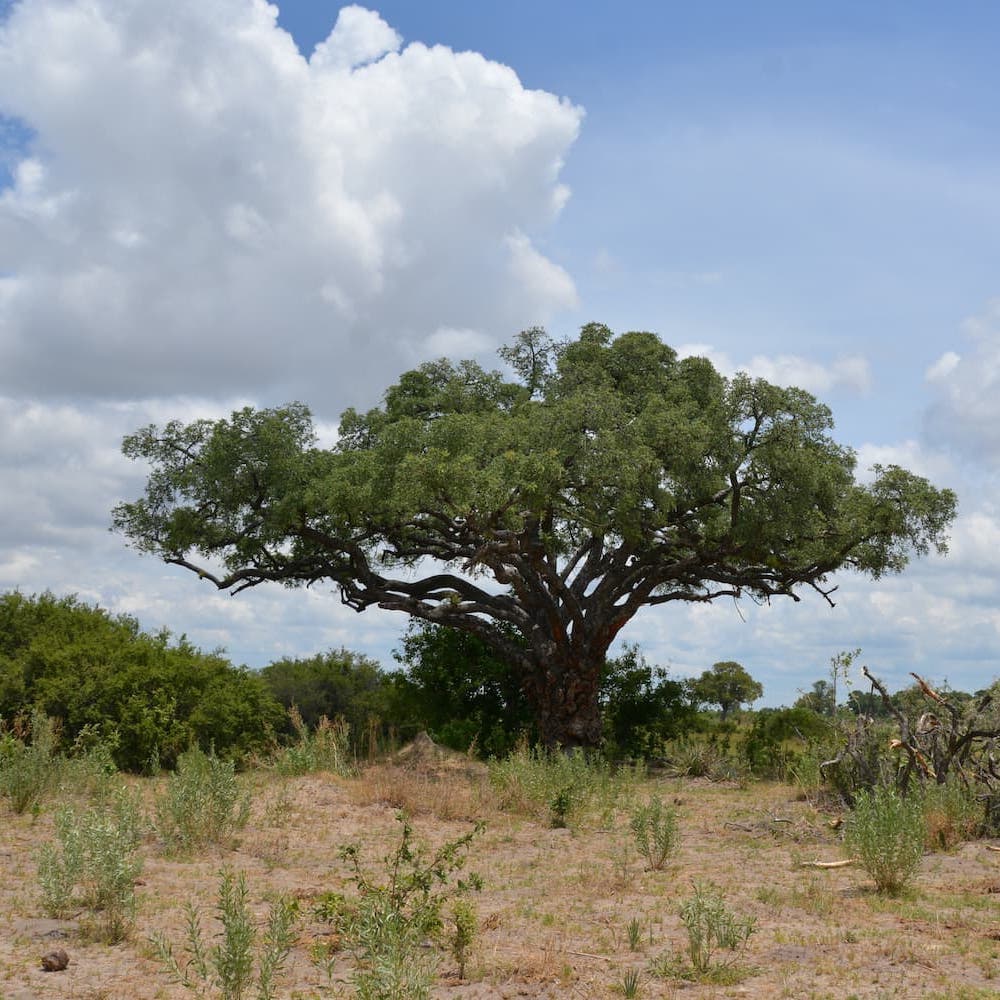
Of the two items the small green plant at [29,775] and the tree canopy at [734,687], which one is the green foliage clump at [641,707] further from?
the tree canopy at [734,687]

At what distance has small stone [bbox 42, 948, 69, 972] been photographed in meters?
6.52

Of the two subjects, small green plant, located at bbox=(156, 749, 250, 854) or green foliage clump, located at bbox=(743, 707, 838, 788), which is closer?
small green plant, located at bbox=(156, 749, 250, 854)

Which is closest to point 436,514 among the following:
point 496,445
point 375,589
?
point 496,445

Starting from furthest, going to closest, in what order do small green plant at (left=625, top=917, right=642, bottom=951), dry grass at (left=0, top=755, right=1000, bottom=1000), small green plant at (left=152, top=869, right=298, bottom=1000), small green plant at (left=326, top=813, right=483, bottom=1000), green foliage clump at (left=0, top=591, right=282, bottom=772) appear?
green foliage clump at (left=0, top=591, right=282, bottom=772)
small green plant at (left=625, top=917, right=642, bottom=951)
dry grass at (left=0, top=755, right=1000, bottom=1000)
small green plant at (left=152, top=869, right=298, bottom=1000)
small green plant at (left=326, top=813, right=483, bottom=1000)

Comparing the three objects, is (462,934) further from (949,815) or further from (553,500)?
(553,500)

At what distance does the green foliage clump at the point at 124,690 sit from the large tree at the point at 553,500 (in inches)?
96.4

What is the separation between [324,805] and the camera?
44.2 feet

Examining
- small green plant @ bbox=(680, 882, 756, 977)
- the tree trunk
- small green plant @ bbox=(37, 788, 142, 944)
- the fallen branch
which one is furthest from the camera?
the tree trunk

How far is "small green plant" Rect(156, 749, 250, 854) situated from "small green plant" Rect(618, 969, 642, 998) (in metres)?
5.67

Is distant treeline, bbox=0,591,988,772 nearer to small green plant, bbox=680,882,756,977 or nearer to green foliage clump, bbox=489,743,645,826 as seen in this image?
green foliage clump, bbox=489,743,645,826

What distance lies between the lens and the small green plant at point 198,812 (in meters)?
10.4

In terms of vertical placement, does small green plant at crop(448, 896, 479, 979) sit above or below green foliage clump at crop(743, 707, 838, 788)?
below

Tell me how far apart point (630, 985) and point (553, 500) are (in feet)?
41.0

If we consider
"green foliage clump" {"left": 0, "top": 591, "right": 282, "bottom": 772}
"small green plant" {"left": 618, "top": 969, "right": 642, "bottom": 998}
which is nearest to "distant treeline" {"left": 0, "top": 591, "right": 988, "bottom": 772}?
"green foliage clump" {"left": 0, "top": 591, "right": 282, "bottom": 772}
